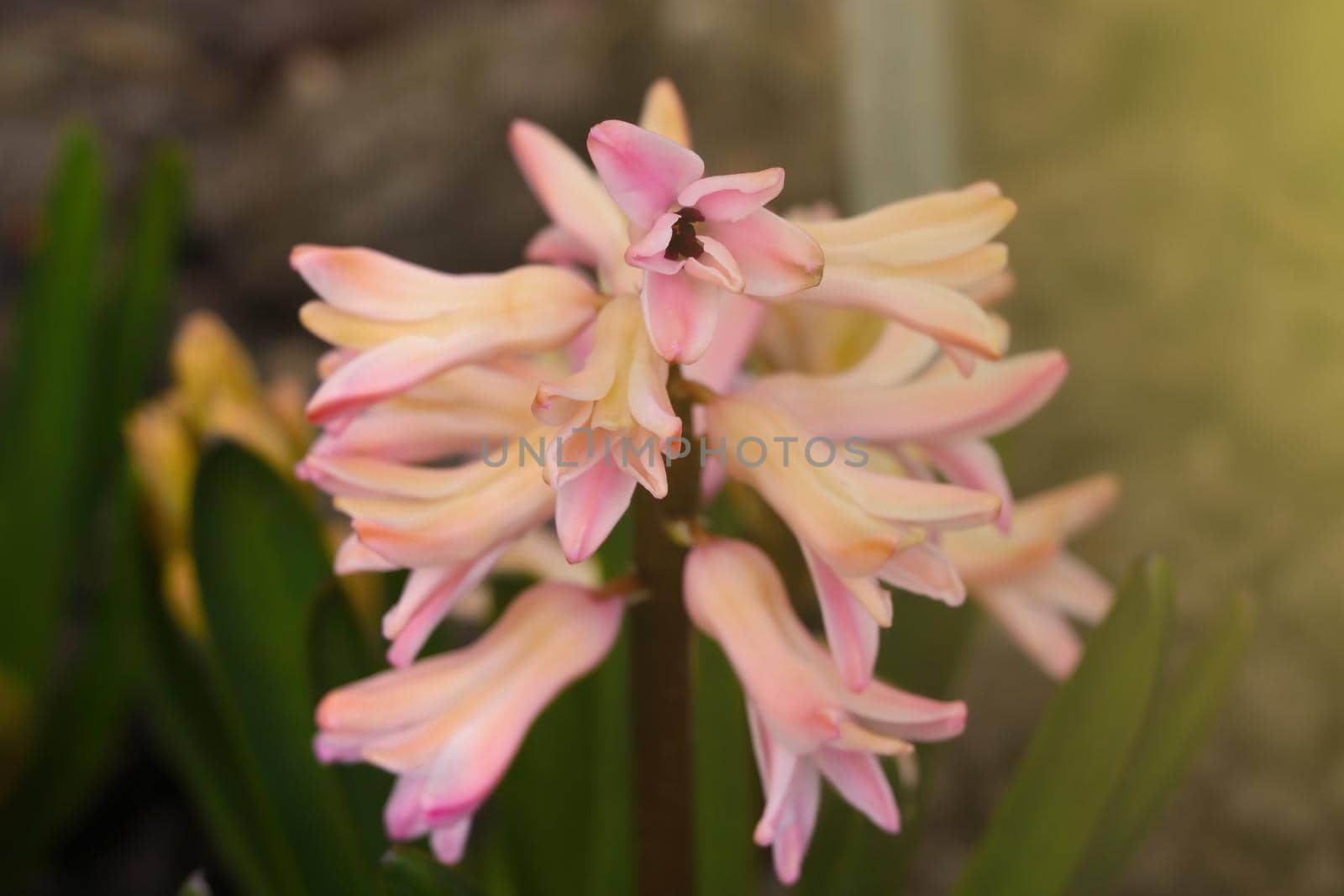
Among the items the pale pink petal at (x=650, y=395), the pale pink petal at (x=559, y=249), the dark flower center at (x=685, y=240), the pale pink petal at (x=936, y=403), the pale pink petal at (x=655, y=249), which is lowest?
the pale pink petal at (x=936, y=403)

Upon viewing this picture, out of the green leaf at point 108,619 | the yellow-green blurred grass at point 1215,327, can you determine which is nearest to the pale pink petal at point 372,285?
the green leaf at point 108,619

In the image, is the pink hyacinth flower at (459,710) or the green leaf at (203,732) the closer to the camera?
the pink hyacinth flower at (459,710)

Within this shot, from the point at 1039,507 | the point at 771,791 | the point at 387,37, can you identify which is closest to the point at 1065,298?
the point at 1039,507

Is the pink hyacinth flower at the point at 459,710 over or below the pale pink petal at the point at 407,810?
over

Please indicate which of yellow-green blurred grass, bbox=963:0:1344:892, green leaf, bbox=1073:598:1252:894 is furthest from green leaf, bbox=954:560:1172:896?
yellow-green blurred grass, bbox=963:0:1344:892

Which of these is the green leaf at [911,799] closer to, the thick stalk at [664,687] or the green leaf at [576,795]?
the green leaf at [576,795]

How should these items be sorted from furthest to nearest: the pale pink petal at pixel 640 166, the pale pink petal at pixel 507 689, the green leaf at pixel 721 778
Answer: the green leaf at pixel 721 778, the pale pink petal at pixel 507 689, the pale pink petal at pixel 640 166

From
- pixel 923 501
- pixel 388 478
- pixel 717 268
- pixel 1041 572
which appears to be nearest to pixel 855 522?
pixel 923 501
